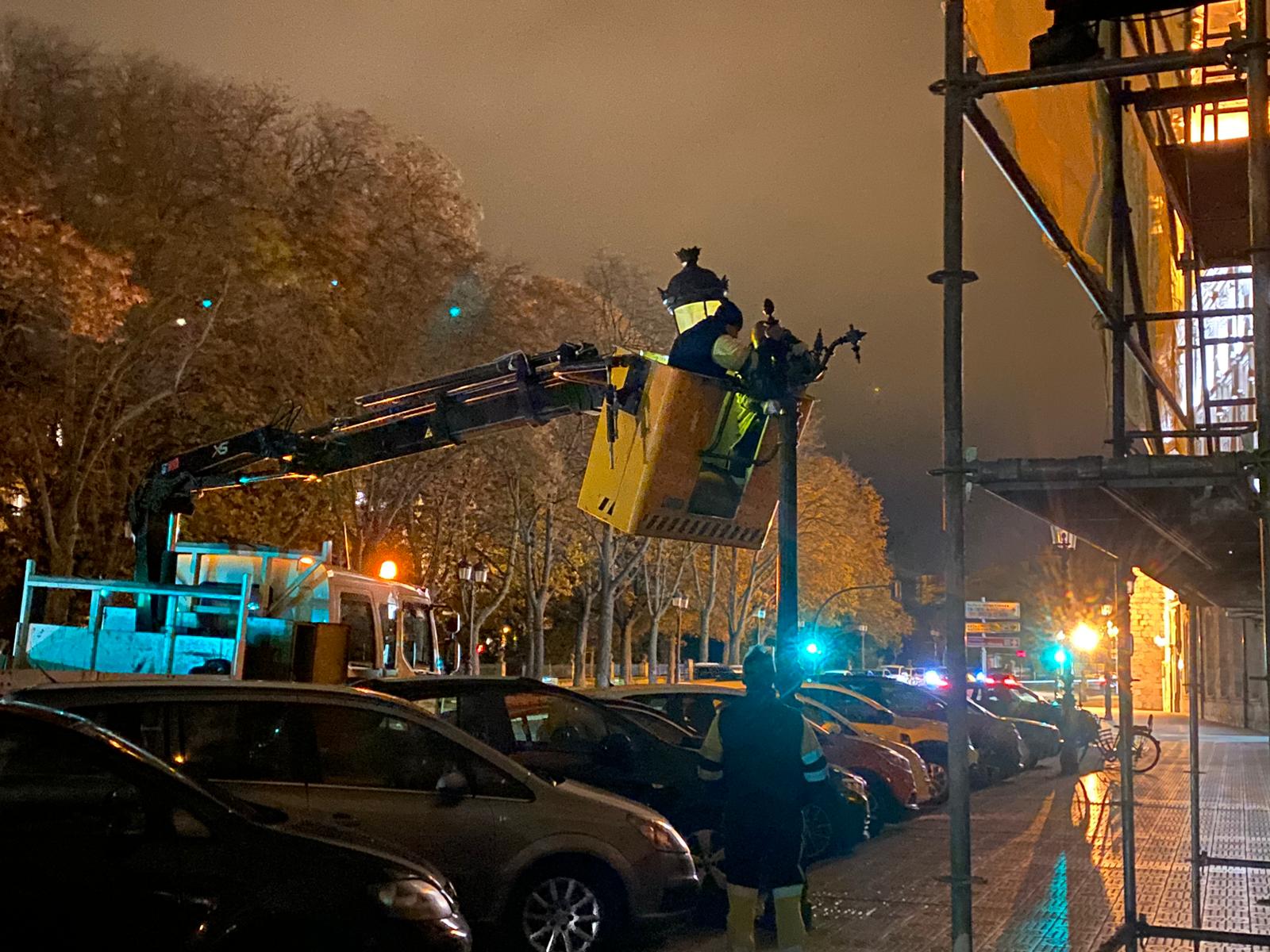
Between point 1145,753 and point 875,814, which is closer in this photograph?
point 875,814

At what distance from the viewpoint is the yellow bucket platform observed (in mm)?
10648

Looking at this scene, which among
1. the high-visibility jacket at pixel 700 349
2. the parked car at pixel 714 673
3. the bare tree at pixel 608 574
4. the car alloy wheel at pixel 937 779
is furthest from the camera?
the bare tree at pixel 608 574

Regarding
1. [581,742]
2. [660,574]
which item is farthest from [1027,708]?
[581,742]

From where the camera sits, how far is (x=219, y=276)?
24594mm

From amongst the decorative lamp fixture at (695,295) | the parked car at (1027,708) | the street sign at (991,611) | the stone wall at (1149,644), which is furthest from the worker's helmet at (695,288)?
the stone wall at (1149,644)

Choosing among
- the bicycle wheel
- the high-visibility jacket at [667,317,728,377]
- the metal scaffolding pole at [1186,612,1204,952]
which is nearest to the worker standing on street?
the metal scaffolding pole at [1186,612,1204,952]

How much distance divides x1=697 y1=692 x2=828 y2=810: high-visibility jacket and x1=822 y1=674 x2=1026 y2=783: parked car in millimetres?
11489

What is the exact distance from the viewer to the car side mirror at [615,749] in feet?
33.4

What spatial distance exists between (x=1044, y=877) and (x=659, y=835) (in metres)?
4.61

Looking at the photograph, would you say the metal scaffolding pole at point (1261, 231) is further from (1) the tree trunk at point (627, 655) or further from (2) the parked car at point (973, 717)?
(1) the tree trunk at point (627, 655)

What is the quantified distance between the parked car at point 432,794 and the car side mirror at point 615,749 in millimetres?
1292

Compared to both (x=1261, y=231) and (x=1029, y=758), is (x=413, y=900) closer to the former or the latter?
(x=1261, y=231)

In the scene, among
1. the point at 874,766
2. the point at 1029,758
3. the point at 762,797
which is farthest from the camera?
the point at 1029,758

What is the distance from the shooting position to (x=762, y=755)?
22.7 ft
